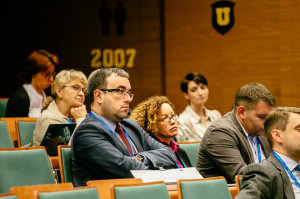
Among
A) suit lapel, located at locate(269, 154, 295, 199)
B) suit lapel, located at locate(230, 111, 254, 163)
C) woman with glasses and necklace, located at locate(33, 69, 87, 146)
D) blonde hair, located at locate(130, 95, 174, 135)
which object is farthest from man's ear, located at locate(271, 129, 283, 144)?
woman with glasses and necklace, located at locate(33, 69, 87, 146)

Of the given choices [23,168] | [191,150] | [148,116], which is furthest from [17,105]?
[23,168]

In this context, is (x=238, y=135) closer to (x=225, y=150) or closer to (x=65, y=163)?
(x=225, y=150)

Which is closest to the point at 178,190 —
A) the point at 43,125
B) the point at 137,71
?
the point at 43,125

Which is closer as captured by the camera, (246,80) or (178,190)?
(178,190)

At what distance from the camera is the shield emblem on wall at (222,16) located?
5.31 m

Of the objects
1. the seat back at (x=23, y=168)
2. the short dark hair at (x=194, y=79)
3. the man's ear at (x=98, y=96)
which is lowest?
the seat back at (x=23, y=168)

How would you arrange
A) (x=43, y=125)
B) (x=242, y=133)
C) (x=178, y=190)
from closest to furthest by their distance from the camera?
(x=178, y=190) < (x=242, y=133) < (x=43, y=125)

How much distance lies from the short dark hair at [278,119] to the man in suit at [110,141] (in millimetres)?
540

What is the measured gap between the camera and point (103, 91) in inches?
106

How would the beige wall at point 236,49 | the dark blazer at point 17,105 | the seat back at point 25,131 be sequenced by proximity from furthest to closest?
the beige wall at point 236,49
the dark blazer at point 17,105
the seat back at point 25,131

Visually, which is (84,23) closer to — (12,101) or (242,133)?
(12,101)

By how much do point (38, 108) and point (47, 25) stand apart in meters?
1.95

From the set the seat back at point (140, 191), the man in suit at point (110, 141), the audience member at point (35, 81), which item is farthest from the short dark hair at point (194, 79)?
the seat back at point (140, 191)

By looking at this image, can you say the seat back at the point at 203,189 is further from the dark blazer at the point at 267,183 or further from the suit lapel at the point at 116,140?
the suit lapel at the point at 116,140
